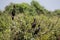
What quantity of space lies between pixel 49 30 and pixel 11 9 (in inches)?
280

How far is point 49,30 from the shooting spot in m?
12.3

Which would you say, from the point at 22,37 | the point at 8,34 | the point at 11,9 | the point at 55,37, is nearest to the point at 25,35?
the point at 22,37

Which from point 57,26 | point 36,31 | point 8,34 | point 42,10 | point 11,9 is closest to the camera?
point 8,34

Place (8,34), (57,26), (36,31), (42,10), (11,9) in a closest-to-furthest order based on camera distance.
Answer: (8,34)
(36,31)
(57,26)
(11,9)
(42,10)

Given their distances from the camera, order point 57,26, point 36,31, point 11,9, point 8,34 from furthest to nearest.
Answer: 1. point 11,9
2. point 57,26
3. point 36,31
4. point 8,34

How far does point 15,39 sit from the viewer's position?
37.2ft

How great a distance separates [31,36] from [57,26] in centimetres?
Answer: 203

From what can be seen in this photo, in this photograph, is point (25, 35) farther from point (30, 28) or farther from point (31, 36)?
point (30, 28)

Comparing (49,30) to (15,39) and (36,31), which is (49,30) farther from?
(15,39)

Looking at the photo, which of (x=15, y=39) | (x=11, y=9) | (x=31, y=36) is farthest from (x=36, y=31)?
(x=11, y=9)

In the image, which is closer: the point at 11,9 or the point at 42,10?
the point at 11,9

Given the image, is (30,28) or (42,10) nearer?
(30,28)

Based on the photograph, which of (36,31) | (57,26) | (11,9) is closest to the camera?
(36,31)

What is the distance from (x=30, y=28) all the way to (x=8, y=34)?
6.08 ft
